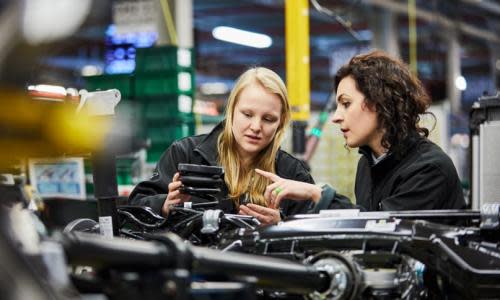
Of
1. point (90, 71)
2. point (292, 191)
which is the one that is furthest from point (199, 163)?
point (90, 71)

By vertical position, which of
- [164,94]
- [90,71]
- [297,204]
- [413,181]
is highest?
[90,71]

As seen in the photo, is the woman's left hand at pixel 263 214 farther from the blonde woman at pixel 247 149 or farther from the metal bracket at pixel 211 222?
the blonde woman at pixel 247 149

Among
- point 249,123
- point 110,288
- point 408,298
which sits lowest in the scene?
point 408,298

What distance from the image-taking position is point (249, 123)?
3.18 meters

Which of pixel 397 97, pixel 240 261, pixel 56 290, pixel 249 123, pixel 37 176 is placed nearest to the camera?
pixel 56 290

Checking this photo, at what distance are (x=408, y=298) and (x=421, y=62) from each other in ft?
49.4

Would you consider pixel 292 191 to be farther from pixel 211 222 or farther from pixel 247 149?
pixel 247 149

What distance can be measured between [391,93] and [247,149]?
1.99 feet

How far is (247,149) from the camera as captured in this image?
10.5 ft

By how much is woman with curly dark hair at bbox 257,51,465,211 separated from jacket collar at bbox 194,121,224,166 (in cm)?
55

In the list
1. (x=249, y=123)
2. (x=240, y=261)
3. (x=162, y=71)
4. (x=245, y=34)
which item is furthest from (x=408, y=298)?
(x=245, y=34)

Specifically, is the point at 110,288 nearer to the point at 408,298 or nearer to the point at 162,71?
the point at 408,298

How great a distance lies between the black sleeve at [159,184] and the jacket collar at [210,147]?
73mm

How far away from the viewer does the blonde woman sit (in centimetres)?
317
